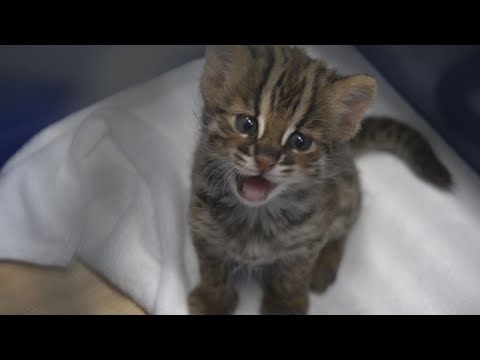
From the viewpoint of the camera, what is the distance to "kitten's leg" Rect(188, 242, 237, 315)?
4.93ft

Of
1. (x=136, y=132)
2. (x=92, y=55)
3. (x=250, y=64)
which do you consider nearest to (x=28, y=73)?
(x=92, y=55)

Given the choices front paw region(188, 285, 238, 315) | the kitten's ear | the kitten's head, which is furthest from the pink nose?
front paw region(188, 285, 238, 315)

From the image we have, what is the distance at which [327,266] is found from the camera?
1667 mm

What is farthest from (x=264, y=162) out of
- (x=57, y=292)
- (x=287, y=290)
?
(x=57, y=292)

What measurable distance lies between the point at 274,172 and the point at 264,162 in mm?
42

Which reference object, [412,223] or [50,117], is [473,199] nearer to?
[412,223]

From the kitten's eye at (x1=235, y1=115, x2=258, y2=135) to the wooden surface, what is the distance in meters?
0.65

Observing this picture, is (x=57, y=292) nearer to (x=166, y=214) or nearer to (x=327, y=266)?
(x=166, y=214)

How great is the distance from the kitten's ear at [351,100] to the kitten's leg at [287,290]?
1.31 feet

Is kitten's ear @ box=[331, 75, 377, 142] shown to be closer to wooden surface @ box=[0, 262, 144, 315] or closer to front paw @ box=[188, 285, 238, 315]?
front paw @ box=[188, 285, 238, 315]

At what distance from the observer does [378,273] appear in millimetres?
1728

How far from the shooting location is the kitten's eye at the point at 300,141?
117cm

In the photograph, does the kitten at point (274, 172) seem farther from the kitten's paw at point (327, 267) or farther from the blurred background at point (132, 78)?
the blurred background at point (132, 78)

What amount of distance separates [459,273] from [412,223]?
0.21m
